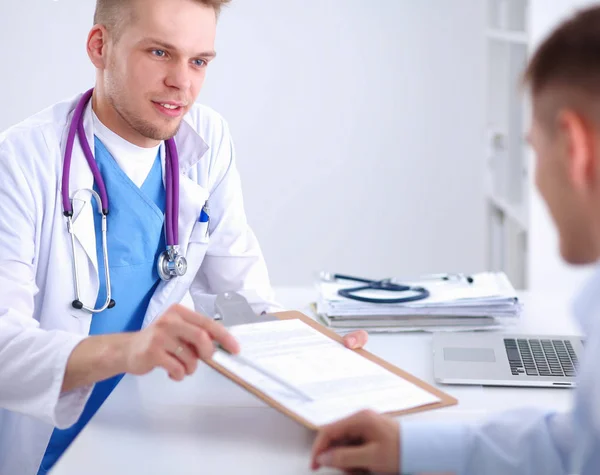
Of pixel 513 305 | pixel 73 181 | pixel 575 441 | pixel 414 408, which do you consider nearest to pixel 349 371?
pixel 414 408

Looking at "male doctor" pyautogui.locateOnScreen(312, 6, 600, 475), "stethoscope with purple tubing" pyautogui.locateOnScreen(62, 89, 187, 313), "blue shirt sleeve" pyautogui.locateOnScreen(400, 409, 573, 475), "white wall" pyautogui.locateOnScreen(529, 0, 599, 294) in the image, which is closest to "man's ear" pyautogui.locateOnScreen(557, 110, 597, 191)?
"male doctor" pyautogui.locateOnScreen(312, 6, 600, 475)

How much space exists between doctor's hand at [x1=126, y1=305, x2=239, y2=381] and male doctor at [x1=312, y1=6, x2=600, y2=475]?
8.8 inches

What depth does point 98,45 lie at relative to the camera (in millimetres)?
1706

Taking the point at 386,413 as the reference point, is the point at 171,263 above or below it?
above

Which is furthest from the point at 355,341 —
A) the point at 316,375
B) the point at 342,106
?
the point at 342,106

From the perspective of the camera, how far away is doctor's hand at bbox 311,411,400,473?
0.90 meters

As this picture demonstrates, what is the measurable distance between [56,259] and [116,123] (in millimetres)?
316

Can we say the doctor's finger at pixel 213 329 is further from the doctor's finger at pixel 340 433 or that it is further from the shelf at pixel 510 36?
the shelf at pixel 510 36

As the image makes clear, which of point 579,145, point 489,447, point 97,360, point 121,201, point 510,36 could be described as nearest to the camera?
point 579,145

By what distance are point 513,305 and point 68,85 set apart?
2830mm

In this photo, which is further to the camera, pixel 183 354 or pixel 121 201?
pixel 121 201

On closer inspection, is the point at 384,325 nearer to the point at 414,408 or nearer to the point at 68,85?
the point at 414,408

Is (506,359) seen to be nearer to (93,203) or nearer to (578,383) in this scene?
(578,383)

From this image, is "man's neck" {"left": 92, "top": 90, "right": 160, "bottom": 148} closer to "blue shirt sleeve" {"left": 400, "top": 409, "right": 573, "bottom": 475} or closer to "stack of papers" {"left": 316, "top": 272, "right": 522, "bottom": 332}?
"stack of papers" {"left": 316, "top": 272, "right": 522, "bottom": 332}
